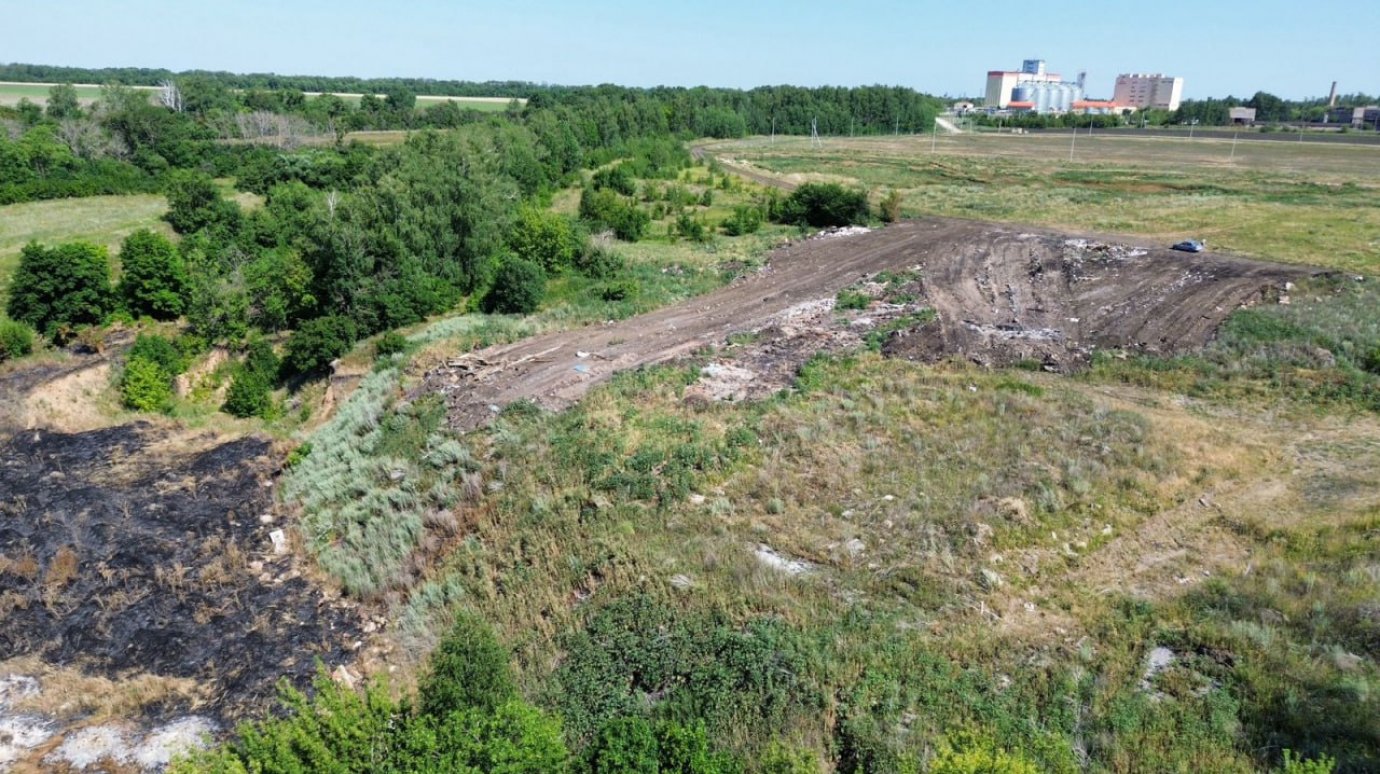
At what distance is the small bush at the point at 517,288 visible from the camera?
31.9 m

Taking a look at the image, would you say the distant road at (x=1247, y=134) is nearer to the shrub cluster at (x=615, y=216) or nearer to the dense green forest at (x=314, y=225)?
the dense green forest at (x=314, y=225)

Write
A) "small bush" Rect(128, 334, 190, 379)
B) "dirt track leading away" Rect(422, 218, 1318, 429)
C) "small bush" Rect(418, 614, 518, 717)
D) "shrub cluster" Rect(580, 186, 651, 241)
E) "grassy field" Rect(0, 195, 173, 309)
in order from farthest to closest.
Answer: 1. "shrub cluster" Rect(580, 186, 651, 241)
2. "grassy field" Rect(0, 195, 173, 309)
3. "small bush" Rect(128, 334, 190, 379)
4. "dirt track leading away" Rect(422, 218, 1318, 429)
5. "small bush" Rect(418, 614, 518, 717)

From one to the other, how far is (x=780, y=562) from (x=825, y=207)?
35.1m

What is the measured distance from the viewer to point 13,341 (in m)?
30.8

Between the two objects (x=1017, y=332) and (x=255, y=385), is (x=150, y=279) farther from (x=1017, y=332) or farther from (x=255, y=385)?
(x=1017, y=332)

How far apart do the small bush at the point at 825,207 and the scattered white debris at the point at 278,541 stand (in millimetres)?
35028

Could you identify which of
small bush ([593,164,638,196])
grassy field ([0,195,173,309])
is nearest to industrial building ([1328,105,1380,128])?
small bush ([593,164,638,196])

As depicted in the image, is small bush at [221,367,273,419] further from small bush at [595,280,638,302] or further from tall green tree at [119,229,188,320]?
small bush at [595,280,638,302]

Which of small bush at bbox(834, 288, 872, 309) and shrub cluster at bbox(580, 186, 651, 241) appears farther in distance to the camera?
shrub cluster at bbox(580, 186, 651, 241)

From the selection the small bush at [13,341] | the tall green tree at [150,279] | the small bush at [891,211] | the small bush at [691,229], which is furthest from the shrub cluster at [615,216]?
the small bush at [13,341]

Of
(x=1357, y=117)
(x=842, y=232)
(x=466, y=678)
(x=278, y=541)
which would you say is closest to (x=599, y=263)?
(x=842, y=232)

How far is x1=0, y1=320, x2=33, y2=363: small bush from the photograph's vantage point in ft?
101

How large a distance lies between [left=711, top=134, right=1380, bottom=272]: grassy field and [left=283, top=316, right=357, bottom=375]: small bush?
3458cm

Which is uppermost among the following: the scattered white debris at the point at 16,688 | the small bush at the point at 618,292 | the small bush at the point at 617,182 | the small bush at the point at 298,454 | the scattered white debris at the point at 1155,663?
the small bush at the point at 617,182
